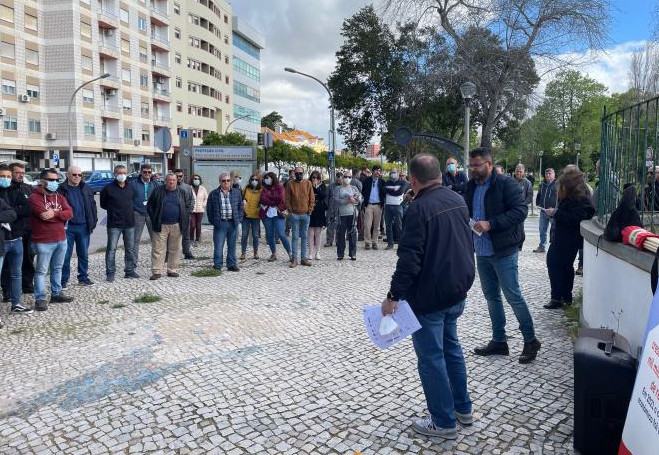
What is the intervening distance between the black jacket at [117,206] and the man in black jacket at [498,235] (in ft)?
20.9

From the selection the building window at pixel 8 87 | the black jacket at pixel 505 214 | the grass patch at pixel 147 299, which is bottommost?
the grass patch at pixel 147 299

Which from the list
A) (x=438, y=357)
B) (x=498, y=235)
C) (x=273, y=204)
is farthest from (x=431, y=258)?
(x=273, y=204)

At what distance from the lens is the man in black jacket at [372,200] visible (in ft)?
41.9

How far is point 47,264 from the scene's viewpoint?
734 centimetres

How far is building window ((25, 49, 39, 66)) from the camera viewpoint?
44094mm

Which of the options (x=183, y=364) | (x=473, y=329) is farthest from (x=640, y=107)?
(x=183, y=364)

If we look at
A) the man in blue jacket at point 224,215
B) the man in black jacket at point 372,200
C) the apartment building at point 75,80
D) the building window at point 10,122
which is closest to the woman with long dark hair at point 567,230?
the man in blue jacket at point 224,215

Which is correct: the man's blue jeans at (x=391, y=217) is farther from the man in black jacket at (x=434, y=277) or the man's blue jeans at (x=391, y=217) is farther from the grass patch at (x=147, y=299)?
the man in black jacket at (x=434, y=277)

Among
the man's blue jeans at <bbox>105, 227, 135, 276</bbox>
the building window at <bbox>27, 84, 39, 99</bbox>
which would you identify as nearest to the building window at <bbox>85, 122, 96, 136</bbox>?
the building window at <bbox>27, 84, 39, 99</bbox>

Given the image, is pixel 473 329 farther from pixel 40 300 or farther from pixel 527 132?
pixel 527 132

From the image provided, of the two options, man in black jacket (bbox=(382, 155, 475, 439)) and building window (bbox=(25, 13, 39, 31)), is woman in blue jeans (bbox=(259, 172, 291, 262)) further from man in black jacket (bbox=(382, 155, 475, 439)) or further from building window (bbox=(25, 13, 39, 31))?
building window (bbox=(25, 13, 39, 31))

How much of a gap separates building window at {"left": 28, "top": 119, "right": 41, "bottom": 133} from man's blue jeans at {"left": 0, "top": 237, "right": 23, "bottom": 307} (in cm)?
4385

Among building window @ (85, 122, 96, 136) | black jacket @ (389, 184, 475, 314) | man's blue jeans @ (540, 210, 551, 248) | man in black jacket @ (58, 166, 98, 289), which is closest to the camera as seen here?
black jacket @ (389, 184, 475, 314)

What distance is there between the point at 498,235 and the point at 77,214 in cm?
662
